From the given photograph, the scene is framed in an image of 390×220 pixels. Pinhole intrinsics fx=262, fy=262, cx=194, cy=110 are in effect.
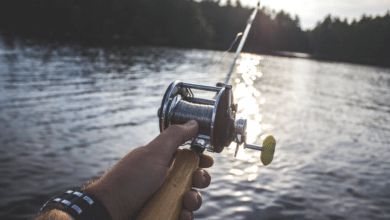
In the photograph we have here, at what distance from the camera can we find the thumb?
168 centimetres

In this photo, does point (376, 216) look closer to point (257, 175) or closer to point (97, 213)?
point (257, 175)

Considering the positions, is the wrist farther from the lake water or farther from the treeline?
the treeline

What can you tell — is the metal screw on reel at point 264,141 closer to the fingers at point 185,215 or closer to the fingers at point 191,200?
the fingers at point 191,200

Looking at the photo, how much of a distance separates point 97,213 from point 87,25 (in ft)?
272

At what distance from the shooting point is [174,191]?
171 cm

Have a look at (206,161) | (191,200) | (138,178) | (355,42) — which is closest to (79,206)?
(138,178)

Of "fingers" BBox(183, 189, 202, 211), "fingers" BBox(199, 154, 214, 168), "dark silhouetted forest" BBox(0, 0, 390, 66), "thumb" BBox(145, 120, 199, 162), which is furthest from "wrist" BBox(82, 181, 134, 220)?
"dark silhouetted forest" BBox(0, 0, 390, 66)

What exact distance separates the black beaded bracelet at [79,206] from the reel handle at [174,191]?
0.24 m

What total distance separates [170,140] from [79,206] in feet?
2.15

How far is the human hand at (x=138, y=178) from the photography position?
1.43 metres

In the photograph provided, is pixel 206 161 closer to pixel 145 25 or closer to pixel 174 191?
pixel 174 191

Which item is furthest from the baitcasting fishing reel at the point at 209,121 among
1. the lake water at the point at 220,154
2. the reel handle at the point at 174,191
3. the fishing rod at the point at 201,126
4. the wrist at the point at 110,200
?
the lake water at the point at 220,154

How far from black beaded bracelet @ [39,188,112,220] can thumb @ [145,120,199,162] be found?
459mm

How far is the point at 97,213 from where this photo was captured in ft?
4.32
